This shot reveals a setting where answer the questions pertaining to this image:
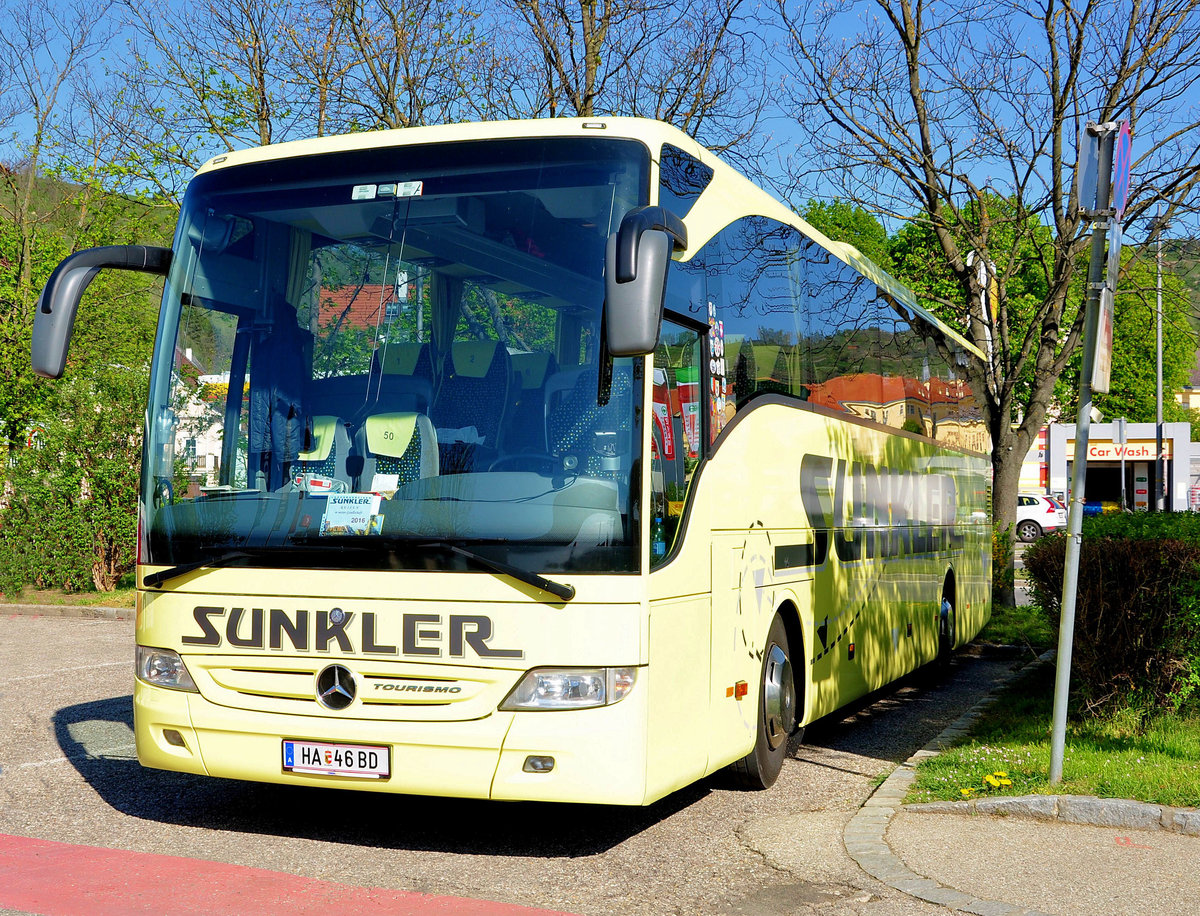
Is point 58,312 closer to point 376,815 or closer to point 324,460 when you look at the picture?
point 324,460

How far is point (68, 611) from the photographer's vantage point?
18609mm

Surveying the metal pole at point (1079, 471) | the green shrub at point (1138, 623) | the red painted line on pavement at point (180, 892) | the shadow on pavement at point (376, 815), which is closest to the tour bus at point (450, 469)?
the red painted line on pavement at point (180, 892)

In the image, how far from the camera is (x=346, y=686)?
227 inches

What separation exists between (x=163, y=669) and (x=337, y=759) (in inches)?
43.3

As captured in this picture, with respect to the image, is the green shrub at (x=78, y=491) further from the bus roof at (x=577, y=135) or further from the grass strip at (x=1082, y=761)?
the grass strip at (x=1082, y=761)

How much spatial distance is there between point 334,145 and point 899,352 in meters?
6.44

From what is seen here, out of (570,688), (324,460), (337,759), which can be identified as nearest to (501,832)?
(337,759)

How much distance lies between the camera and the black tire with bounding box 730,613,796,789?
7.29 metres

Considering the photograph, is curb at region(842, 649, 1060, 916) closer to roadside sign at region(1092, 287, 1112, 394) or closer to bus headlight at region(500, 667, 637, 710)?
bus headlight at region(500, 667, 637, 710)

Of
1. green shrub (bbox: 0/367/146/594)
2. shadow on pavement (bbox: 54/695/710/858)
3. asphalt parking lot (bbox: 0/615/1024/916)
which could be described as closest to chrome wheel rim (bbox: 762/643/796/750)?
asphalt parking lot (bbox: 0/615/1024/916)

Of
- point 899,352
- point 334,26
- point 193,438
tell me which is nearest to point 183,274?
point 193,438

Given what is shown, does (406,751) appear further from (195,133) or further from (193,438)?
(195,133)

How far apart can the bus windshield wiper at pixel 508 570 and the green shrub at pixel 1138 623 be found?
4.30 m

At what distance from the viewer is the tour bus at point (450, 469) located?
5.52 meters
